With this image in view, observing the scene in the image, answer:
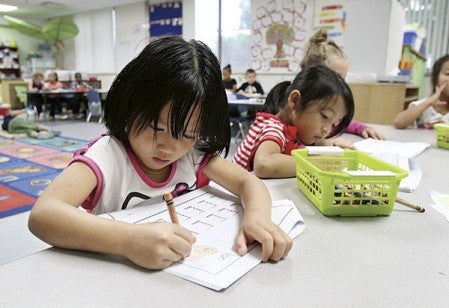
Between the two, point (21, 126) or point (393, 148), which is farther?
point (21, 126)

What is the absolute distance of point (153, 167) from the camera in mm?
775

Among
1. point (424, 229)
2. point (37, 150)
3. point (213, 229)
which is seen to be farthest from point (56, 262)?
point (37, 150)

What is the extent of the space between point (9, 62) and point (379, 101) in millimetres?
8303

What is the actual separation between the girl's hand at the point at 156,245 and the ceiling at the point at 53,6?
7444mm

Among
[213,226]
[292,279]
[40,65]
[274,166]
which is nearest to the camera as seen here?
[292,279]

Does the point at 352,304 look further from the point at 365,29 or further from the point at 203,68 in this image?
the point at 365,29

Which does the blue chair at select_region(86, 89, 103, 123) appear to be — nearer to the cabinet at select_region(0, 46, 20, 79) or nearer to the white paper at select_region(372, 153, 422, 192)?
the cabinet at select_region(0, 46, 20, 79)

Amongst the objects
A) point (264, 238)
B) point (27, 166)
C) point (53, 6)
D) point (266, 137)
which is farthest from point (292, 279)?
point (53, 6)

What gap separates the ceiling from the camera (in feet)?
23.5

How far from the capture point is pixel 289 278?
439 mm

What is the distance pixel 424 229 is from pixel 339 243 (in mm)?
178

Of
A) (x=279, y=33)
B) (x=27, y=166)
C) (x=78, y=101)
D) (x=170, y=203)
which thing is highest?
(x=279, y=33)

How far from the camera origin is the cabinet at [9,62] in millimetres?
8320

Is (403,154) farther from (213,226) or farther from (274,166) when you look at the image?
(213,226)
